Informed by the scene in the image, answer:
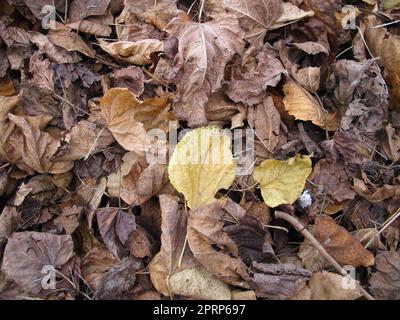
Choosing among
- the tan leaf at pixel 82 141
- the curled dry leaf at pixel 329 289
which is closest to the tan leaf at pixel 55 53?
the tan leaf at pixel 82 141

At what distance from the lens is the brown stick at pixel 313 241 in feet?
4.51

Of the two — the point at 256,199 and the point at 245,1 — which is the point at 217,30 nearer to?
the point at 245,1

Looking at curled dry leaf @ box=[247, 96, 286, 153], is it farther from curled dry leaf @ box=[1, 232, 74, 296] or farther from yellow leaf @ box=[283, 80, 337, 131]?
curled dry leaf @ box=[1, 232, 74, 296]

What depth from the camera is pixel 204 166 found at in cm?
143

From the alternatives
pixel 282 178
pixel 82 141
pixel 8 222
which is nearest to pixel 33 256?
pixel 8 222

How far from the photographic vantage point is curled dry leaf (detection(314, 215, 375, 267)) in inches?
54.9

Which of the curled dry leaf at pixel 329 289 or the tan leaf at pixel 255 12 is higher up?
the tan leaf at pixel 255 12

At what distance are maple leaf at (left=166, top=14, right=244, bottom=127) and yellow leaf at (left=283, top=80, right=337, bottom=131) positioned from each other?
21 cm

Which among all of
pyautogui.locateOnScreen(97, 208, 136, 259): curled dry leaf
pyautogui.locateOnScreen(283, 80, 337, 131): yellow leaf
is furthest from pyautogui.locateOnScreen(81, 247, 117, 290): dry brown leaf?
pyautogui.locateOnScreen(283, 80, 337, 131): yellow leaf

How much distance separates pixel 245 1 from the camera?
156cm

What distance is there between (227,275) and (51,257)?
518mm

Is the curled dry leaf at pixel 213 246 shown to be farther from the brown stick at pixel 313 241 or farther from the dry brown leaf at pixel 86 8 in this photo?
the dry brown leaf at pixel 86 8

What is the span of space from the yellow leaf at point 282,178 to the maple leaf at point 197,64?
239mm
